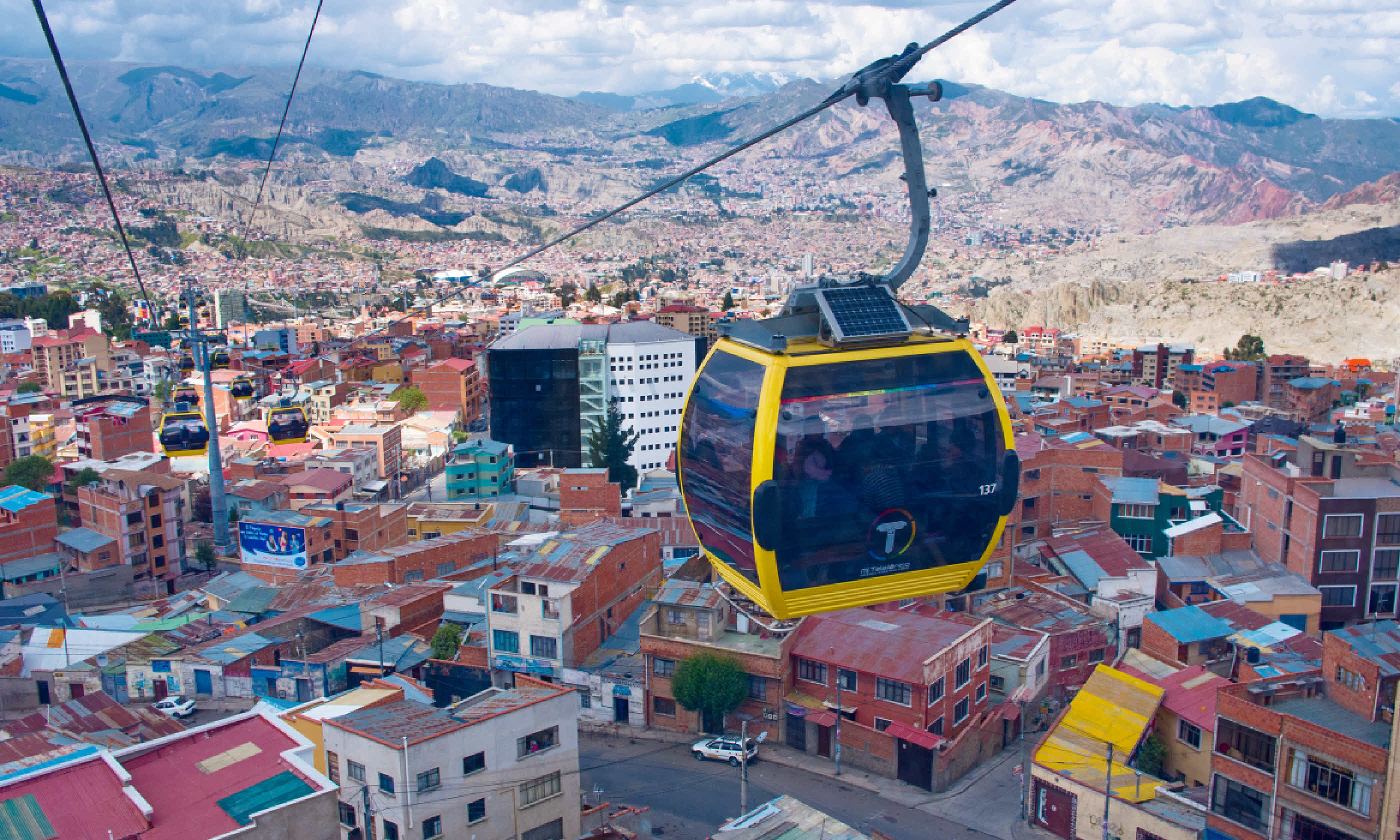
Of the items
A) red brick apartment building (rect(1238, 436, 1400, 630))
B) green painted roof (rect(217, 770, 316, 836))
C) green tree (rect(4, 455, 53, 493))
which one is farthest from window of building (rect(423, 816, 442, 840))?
green tree (rect(4, 455, 53, 493))

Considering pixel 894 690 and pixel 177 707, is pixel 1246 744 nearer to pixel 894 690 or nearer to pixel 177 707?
pixel 894 690

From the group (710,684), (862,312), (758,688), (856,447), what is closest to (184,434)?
A: (710,684)

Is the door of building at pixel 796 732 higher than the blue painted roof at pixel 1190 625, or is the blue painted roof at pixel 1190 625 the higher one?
the blue painted roof at pixel 1190 625

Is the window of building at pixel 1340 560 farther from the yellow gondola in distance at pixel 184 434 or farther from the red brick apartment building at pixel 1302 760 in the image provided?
the yellow gondola in distance at pixel 184 434

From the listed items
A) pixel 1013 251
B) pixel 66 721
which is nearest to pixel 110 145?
pixel 1013 251

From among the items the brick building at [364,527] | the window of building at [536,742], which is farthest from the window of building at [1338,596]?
the brick building at [364,527]

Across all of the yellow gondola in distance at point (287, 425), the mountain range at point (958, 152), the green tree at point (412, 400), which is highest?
the mountain range at point (958, 152)

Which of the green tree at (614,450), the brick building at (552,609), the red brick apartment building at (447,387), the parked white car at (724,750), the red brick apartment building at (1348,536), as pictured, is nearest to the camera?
the parked white car at (724,750)

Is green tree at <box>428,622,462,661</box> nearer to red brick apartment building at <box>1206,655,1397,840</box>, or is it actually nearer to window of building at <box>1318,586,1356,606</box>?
red brick apartment building at <box>1206,655,1397,840</box>
